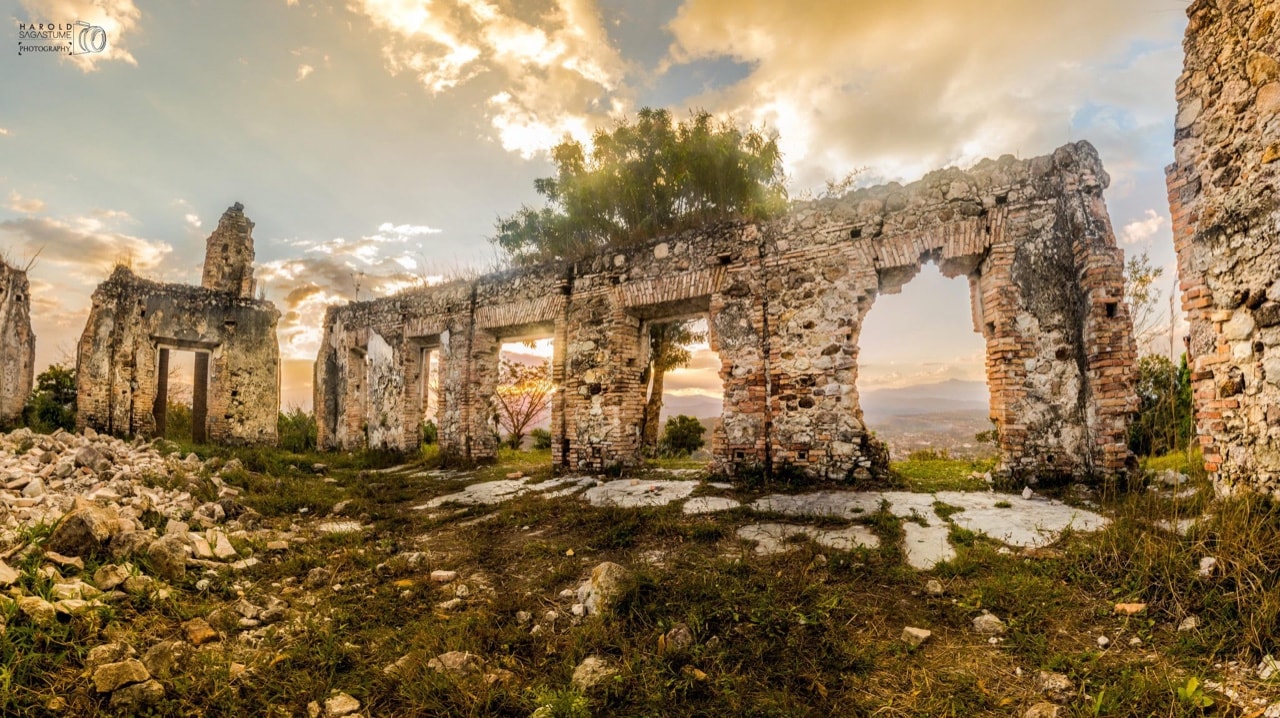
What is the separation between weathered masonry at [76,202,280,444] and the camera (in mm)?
11148

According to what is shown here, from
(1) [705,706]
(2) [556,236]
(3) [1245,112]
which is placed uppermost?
(2) [556,236]

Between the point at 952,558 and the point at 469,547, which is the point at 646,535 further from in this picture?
the point at 952,558

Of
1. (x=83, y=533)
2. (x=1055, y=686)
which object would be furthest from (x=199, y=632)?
(x=1055, y=686)

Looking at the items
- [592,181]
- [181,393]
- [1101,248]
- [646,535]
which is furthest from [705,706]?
[181,393]

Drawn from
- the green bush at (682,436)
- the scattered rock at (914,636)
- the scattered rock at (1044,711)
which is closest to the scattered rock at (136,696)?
the scattered rock at (914,636)

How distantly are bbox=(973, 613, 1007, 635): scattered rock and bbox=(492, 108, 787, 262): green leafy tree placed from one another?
13682mm

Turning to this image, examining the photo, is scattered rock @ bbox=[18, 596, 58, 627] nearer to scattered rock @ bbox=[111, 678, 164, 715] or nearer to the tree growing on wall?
scattered rock @ bbox=[111, 678, 164, 715]

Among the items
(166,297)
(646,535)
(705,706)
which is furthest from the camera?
(166,297)

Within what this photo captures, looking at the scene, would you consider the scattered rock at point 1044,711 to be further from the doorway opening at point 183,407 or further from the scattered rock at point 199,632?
the doorway opening at point 183,407

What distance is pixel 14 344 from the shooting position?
36.3ft

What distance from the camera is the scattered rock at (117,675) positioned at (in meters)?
2.16

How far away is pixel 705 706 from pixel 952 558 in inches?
92.3

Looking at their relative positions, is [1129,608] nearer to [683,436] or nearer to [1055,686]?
[1055,686]

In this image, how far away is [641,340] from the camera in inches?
346
